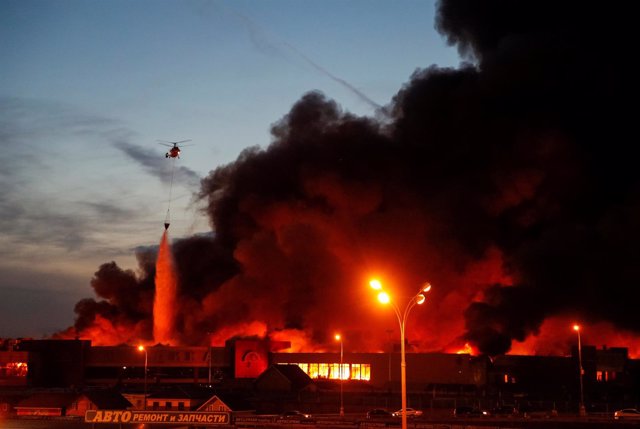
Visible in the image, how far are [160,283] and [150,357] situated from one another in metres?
11.4

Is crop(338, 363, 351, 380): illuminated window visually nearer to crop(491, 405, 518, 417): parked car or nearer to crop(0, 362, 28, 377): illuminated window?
crop(491, 405, 518, 417): parked car

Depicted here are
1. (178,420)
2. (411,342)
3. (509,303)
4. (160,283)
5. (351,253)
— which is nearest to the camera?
(178,420)

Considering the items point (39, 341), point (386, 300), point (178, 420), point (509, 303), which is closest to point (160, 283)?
point (39, 341)

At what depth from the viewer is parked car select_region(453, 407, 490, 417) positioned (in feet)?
220

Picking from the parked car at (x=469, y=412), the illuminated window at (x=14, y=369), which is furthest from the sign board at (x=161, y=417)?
the illuminated window at (x=14, y=369)

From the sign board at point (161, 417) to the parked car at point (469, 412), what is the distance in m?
22.7

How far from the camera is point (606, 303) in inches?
3607

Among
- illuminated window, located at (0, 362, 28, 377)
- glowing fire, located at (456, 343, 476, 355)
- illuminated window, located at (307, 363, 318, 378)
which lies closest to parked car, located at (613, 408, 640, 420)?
glowing fire, located at (456, 343, 476, 355)

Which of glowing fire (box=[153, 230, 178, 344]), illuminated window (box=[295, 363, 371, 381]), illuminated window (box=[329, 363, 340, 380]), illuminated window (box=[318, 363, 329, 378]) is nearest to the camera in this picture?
illuminated window (box=[295, 363, 371, 381])

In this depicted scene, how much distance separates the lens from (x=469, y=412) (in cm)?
6875

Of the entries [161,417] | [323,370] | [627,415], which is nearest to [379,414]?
[627,415]

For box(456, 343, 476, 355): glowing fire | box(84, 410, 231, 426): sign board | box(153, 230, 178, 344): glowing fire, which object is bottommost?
box(84, 410, 231, 426): sign board

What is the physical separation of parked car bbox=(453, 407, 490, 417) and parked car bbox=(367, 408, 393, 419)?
4988 mm

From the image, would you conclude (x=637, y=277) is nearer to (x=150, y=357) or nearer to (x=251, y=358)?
(x=251, y=358)
